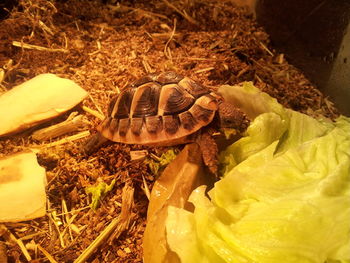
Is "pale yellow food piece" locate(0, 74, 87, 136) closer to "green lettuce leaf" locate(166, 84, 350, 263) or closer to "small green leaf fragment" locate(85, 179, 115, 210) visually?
"small green leaf fragment" locate(85, 179, 115, 210)

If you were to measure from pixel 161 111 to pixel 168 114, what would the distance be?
0.21 ft

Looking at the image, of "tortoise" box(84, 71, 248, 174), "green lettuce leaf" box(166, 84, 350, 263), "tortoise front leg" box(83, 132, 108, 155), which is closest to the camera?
"green lettuce leaf" box(166, 84, 350, 263)

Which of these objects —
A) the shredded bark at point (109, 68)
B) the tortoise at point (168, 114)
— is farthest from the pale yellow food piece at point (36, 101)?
the tortoise at point (168, 114)

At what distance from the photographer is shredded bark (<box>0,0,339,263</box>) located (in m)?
2.39

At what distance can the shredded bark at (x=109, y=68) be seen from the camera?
2387 mm

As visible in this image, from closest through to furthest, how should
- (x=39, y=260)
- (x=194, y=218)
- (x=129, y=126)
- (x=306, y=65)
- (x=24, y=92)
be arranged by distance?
(x=194, y=218)
(x=39, y=260)
(x=129, y=126)
(x=24, y=92)
(x=306, y=65)

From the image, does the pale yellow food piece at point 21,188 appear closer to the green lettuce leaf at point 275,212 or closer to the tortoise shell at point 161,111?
the tortoise shell at point 161,111

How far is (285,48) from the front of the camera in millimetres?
3752

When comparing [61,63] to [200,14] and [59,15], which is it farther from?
[200,14]

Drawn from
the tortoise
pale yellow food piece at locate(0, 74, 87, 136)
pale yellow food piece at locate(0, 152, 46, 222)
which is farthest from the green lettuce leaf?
pale yellow food piece at locate(0, 74, 87, 136)

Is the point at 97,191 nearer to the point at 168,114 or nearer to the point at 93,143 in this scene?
the point at 93,143

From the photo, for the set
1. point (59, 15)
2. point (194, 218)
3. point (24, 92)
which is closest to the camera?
point (194, 218)

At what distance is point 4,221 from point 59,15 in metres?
2.77

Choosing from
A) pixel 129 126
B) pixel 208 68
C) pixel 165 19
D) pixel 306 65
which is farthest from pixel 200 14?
pixel 129 126
